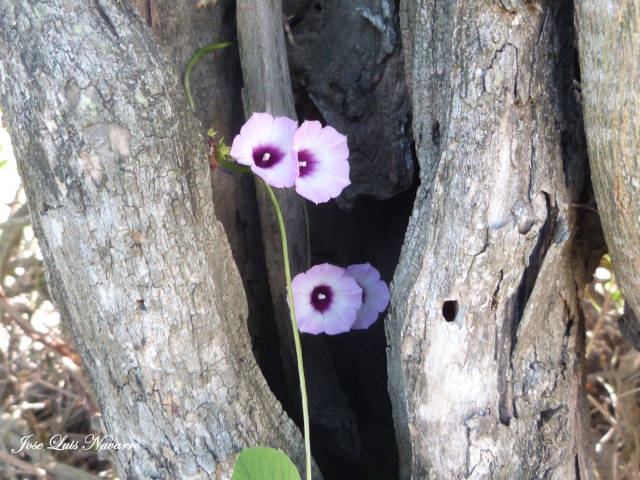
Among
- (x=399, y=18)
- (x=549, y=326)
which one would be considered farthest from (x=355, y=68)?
(x=549, y=326)

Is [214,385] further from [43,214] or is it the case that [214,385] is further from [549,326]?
[549,326]

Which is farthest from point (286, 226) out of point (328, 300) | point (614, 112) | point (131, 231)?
point (614, 112)

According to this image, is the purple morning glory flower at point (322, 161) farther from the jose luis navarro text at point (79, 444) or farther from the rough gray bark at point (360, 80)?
the jose luis navarro text at point (79, 444)

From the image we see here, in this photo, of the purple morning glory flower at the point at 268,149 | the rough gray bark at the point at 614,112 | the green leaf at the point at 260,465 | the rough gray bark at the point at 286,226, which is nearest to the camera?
the rough gray bark at the point at 614,112

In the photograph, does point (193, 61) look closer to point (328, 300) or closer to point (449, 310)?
point (328, 300)

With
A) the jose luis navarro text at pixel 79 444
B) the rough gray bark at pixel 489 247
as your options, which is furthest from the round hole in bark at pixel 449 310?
the jose luis navarro text at pixel 79 444

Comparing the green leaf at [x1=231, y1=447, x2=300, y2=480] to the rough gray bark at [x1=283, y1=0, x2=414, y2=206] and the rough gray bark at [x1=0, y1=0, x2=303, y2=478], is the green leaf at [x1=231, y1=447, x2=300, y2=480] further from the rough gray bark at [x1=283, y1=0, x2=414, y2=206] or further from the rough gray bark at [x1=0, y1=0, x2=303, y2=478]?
the rough gray bark at [x1=283, y1=0, x2=414, y2=206]
